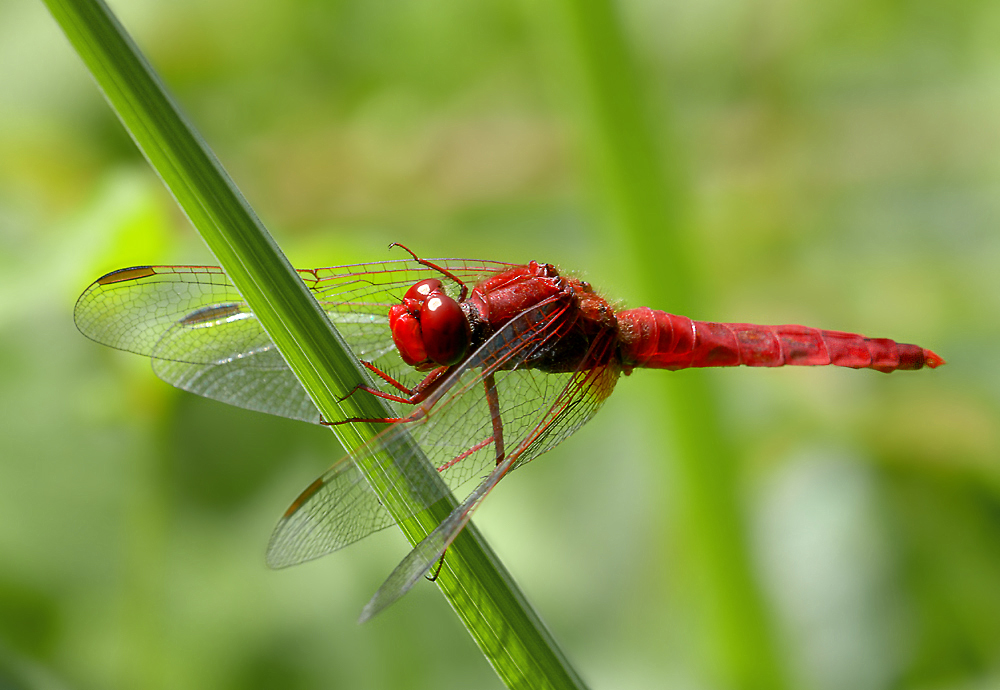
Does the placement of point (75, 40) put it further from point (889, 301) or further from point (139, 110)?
point (889, 301)

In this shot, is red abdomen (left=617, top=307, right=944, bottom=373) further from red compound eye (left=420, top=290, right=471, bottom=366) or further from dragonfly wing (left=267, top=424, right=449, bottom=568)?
dragonfly wing (left=267, top=424, right=449, bottom=568)

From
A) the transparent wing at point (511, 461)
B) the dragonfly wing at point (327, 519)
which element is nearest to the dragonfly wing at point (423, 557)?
the transparent wing at point (511, 461)

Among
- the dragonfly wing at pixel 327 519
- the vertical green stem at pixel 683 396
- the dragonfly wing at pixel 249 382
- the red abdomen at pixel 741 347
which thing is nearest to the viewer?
the dragonfly wing at pixel 327 519

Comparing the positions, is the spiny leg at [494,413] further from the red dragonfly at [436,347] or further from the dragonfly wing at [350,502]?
the dragonfly wing at [350,502]

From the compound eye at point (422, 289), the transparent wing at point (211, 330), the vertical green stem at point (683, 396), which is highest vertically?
the transparent wing at point (211, 330)

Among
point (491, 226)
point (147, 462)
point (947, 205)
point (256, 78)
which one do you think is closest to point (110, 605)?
point (147, 462)

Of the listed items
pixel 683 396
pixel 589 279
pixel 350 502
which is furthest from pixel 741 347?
pixel 350 502
